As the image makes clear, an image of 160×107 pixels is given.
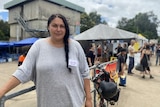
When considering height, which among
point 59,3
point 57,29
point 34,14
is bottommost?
point 57,29

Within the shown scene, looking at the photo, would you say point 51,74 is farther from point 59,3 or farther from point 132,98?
point 59,3

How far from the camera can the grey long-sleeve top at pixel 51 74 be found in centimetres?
163

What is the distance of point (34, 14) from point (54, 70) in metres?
26.8

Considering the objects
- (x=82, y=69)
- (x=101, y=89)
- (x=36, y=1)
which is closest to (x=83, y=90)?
(x=82, y=69)

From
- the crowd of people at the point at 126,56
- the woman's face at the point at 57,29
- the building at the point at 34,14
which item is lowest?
the crowd of people at the point at 126,56

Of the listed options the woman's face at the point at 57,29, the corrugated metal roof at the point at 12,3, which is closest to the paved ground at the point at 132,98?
the woman's face at the point at 57,29

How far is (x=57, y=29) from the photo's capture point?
1.70 metres

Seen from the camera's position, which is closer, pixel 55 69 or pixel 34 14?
pixel 55 69

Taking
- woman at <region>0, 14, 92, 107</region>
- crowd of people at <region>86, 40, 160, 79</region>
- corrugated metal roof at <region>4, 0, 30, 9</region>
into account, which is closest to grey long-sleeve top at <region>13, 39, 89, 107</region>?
woman at <region>0, 14, 92, 107</region>

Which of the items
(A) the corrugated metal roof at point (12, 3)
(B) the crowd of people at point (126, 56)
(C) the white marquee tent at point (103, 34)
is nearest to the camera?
(B) the crowd of people at point (126, 56)

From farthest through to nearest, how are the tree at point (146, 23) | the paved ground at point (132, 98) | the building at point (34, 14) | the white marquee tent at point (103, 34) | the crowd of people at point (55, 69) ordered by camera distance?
the tree at point (146, 23) → the building at point (34, 14) → the white marquee tent at point (103, 34) → the paved ground at point (132, 98) → the crowd of people at point (55, 69)

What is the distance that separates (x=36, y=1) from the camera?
1048 inches

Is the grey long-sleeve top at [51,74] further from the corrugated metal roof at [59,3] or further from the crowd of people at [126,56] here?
the corrugated metal roof at [59,3]

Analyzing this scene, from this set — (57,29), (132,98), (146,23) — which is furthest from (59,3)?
(146,23)
